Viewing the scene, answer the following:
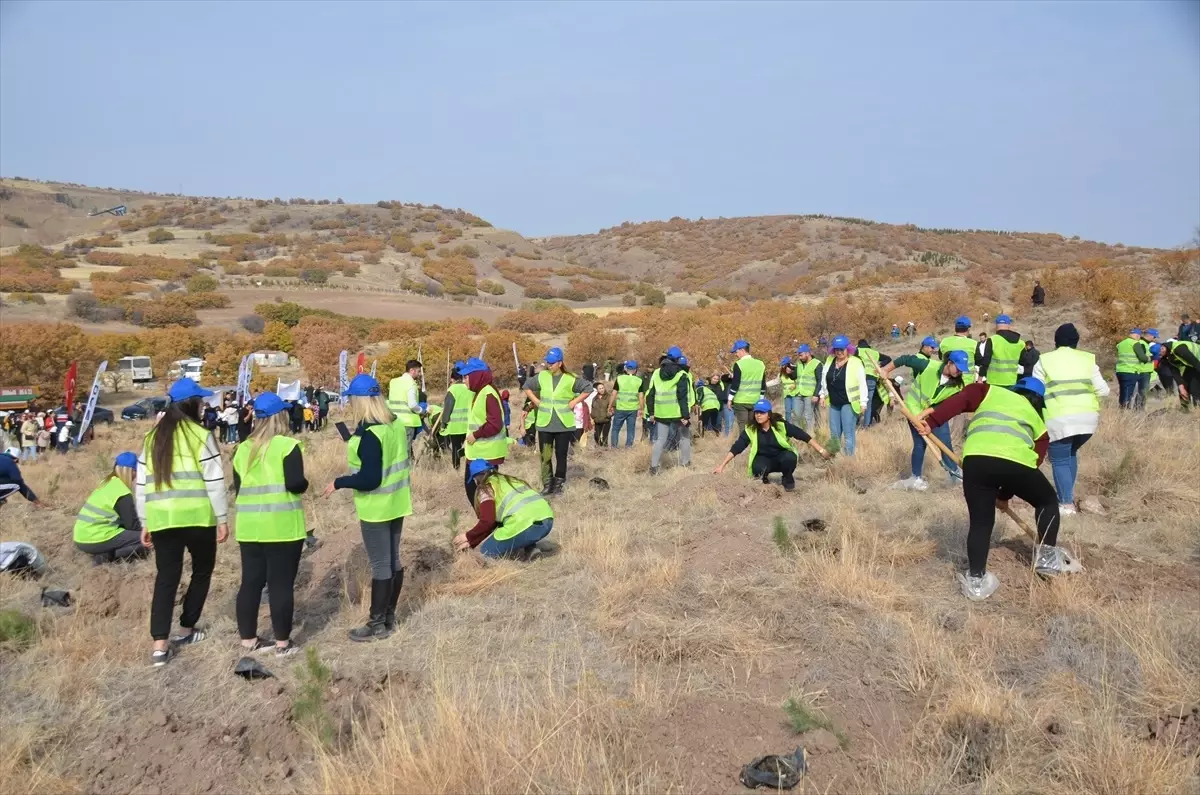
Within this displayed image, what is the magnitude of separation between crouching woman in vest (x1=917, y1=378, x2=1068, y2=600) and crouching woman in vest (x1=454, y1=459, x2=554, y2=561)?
10.6ft

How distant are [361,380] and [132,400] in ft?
99.4

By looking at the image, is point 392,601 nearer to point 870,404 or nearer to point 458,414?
point 458,414

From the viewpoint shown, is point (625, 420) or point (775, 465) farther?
point (625, 420)

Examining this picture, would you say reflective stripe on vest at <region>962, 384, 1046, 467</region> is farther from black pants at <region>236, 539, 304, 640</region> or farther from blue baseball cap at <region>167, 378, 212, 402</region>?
blue baseball cap at <region>167, 378, 212, 402</region>

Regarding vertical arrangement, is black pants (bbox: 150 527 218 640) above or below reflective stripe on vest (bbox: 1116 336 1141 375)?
below

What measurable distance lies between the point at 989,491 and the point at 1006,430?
0.41 m

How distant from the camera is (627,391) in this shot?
492 inches

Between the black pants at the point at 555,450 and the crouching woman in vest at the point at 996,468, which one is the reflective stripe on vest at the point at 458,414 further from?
the crouching woman in vest at the point at 996,468

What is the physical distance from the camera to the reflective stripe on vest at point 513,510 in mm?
6770

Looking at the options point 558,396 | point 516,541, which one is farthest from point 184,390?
point 558,396

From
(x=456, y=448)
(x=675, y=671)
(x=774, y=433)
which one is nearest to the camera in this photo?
(x=675, y=671)

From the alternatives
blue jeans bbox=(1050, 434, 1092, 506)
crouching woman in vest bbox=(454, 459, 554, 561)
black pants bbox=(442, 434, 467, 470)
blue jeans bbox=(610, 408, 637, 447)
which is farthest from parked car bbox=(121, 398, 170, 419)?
blue jeans bbox=(1050, 434, 1092, 506)

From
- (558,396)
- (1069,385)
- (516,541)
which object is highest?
(1069,385)

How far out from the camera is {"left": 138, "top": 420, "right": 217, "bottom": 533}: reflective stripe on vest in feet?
16.3
